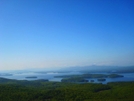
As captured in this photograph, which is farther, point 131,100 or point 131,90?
point 131,90

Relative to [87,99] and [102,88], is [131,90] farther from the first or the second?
Result: [87,99]

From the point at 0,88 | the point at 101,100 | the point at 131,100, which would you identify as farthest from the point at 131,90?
the point at 0,88

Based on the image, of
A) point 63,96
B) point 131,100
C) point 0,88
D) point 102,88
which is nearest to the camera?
point 131,100

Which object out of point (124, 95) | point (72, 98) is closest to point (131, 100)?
point (124, 95)

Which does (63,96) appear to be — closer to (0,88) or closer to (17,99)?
(17,99)

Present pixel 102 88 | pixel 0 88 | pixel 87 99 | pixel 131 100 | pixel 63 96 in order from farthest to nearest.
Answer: pixel 102 88 < pixel 0 88 < pixel 63 96 < pixel 87 99 < pixel 131 100

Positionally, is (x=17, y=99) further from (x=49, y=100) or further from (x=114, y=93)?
(x=114, y=93)

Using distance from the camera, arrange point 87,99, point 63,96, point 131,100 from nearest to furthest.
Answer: point 131,100 < point 87,99 < point 63,96

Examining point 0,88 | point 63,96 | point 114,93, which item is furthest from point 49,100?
point 114,93

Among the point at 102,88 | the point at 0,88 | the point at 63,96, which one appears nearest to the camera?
the point at 63,96

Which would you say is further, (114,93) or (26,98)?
(114,93)
